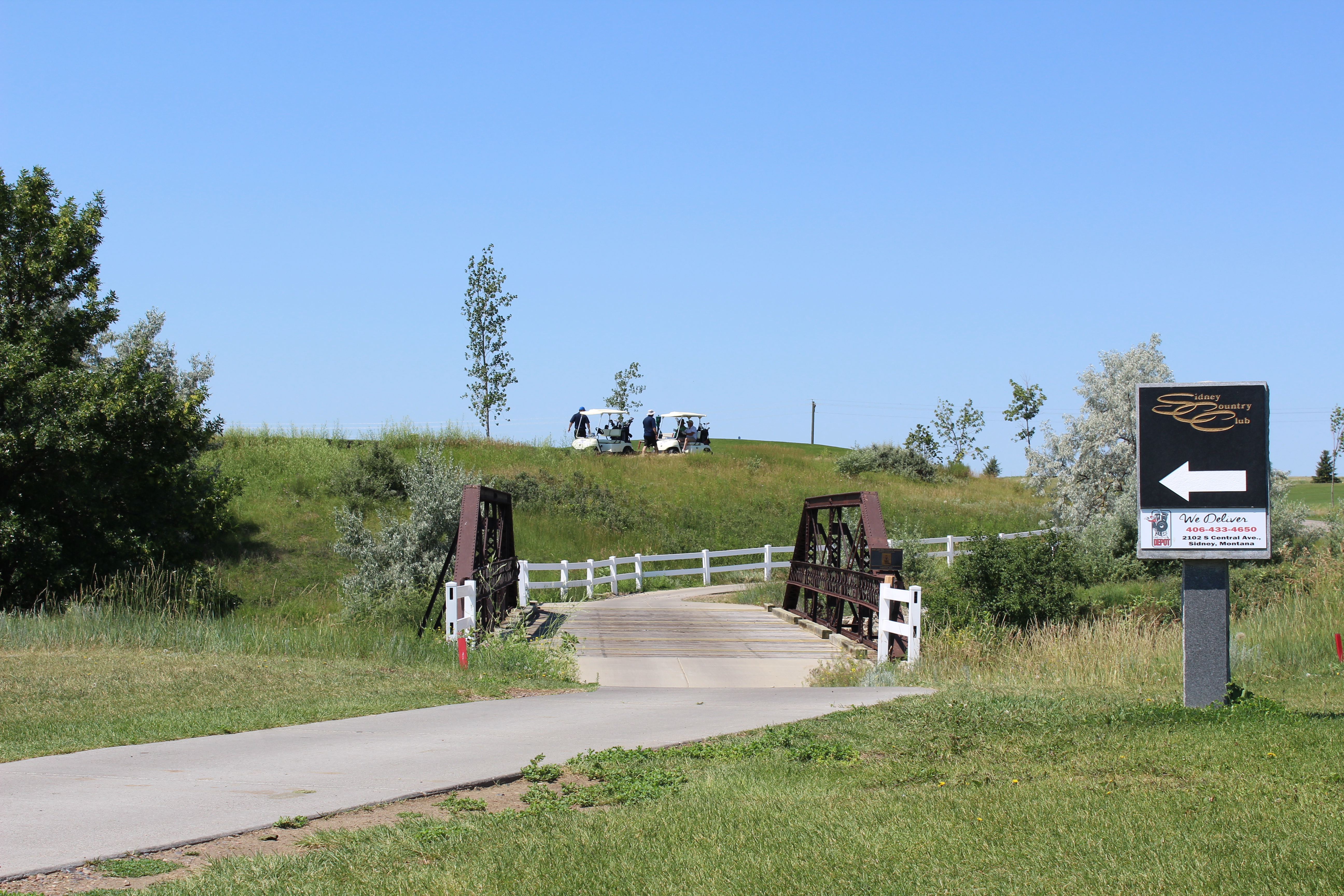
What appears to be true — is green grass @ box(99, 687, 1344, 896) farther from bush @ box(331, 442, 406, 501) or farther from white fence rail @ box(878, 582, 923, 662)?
bush @ box(331, 442, 406, 501)

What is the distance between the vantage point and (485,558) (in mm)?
17391

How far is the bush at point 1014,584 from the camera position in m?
18.7

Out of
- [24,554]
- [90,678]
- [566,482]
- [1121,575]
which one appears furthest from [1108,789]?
[566,482]

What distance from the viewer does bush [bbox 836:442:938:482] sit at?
2256 inches

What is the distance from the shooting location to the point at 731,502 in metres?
43.4

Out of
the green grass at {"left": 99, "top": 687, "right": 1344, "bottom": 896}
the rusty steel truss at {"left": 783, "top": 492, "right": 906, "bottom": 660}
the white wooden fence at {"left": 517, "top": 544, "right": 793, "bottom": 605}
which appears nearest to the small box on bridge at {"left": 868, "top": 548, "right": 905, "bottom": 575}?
the rusty steel truss at {"left": 783, "top": 492, "right": 906, "bottom": 660}

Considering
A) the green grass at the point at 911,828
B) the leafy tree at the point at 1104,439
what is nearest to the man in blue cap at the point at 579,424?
the leafy tree at the point at 1104,439

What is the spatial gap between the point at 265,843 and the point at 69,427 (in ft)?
54.2

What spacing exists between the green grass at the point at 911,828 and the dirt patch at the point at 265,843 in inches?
5.8

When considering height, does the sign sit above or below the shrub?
above

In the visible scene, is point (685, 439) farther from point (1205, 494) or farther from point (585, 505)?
point (1205, 494)

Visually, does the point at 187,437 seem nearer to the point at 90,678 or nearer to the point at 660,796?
the point at 90,678

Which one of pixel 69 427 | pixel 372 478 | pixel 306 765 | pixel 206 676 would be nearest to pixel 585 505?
pixel 372 478

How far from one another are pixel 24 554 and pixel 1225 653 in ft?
64.6
